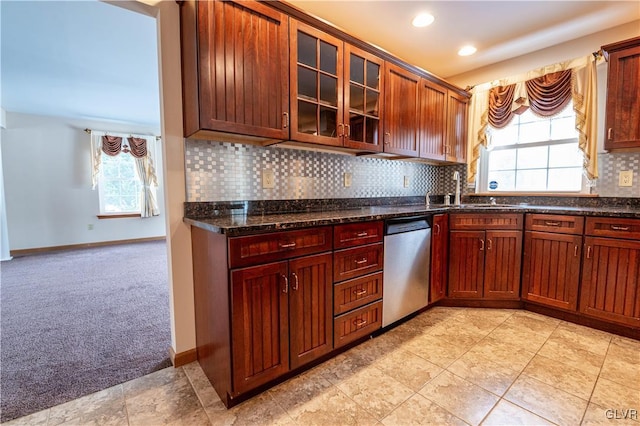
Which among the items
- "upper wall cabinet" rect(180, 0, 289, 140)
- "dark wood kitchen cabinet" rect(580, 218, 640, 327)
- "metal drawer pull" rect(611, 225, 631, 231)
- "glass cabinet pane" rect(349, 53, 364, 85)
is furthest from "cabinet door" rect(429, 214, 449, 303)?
"upper wall cabinet" rect(180, 0, 289, 140)

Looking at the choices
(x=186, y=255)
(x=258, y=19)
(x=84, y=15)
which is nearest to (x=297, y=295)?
(x=186, y=255)

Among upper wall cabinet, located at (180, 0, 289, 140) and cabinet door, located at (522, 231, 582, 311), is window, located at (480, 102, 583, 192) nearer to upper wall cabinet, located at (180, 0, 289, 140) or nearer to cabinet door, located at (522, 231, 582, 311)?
cabinet door, located at (522, 231, 582, 311)

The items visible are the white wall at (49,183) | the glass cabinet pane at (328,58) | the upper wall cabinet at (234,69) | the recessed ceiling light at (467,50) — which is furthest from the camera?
the white wall at (49,183)

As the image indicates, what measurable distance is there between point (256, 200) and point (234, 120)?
61 centimetres

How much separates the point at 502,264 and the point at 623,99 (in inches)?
59.3

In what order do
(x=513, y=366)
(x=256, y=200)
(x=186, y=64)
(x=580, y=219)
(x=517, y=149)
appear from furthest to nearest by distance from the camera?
1. (x=517, y=149)
2. (x=580, y=219)
3. (x=256, y=200)
4. (x=513, y=366)
5. (x=186, y=64)

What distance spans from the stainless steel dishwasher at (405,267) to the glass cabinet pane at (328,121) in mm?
742

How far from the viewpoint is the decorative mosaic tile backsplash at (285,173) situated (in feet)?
5.65

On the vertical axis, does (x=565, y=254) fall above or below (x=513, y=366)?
above

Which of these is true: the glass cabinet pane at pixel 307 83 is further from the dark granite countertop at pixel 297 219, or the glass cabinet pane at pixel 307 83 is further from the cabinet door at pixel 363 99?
the dark granite countertop at pixel 297 219

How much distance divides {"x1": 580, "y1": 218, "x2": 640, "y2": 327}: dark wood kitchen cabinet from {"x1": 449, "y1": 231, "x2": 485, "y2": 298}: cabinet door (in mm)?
686

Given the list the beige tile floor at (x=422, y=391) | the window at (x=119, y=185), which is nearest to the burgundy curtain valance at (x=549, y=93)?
the beige tile floor at (x=422, y=391)

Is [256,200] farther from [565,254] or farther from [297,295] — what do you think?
[565,254]

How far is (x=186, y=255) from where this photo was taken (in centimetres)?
167
